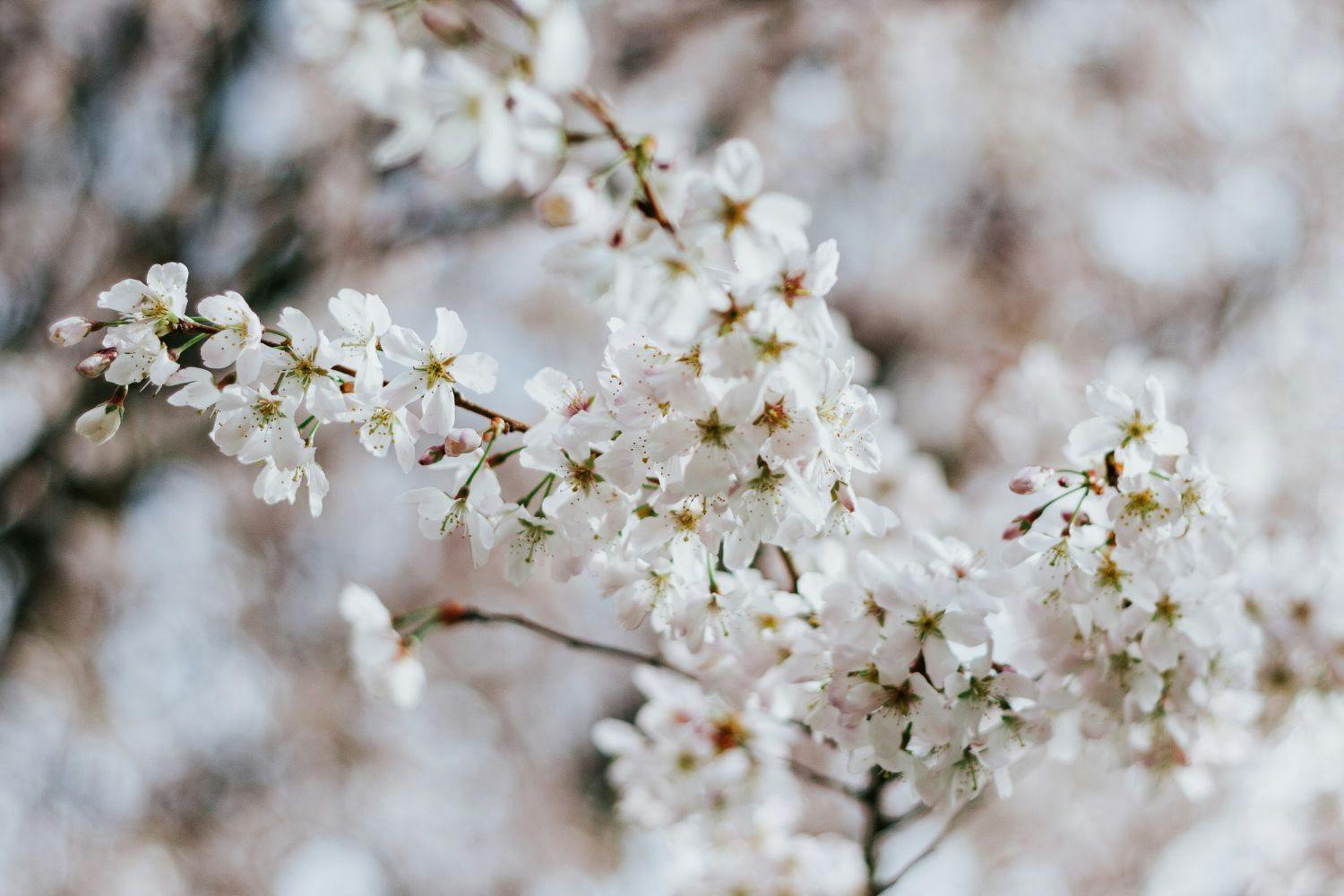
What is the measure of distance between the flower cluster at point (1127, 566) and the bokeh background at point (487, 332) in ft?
5.34

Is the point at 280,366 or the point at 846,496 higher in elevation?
the point at 846,496

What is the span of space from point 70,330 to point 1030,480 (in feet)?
3.20

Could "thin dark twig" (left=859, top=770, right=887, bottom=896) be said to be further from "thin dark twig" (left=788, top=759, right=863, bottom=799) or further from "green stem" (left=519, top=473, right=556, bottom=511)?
"green stem" (left=519, top=473, right=556, bottom=511)

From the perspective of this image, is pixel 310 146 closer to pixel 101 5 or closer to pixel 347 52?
pixel 101 5

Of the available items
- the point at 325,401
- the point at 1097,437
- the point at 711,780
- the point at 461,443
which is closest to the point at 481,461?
the point at 461,443

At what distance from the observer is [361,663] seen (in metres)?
0.92

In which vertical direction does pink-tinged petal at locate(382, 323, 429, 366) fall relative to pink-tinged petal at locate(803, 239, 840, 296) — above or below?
below

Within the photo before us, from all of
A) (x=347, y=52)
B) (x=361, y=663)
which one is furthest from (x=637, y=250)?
(x=361, y=663)

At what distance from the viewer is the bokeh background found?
10.1ft

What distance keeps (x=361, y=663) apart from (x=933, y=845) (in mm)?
785

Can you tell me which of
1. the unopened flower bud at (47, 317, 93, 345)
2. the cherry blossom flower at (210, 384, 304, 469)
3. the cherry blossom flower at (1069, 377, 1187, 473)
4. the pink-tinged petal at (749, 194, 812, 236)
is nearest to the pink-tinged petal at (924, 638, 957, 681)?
the cherry blossom flower at (1069, 377, 1187, 473)

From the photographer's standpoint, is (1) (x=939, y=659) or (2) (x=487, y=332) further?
(2) (x=487, y=332)

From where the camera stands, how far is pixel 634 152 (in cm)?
62

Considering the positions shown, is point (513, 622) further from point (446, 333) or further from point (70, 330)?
point (70, 330)
